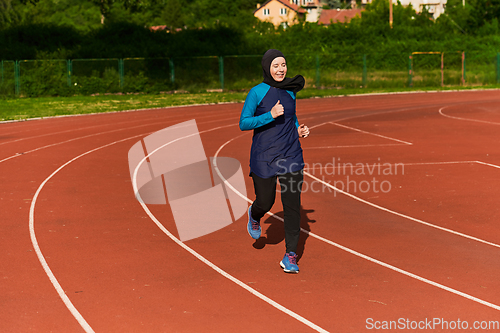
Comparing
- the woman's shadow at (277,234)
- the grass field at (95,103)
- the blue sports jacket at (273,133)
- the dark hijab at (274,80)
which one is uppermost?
the dark hijab at (274,80)

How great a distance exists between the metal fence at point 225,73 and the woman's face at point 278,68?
31.5 m

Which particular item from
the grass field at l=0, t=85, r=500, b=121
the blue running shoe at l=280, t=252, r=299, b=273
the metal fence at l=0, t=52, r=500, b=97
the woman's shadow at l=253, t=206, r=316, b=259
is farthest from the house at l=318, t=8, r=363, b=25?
the blue running shoe at l=280, t=252, r=299, b=273

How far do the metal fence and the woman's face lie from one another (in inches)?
1241

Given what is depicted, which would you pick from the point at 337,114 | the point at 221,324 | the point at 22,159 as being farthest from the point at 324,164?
the point at 337,114

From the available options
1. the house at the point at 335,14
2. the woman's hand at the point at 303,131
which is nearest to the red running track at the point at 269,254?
the woman's hand at the point at 303,131

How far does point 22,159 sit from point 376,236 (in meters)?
9.77

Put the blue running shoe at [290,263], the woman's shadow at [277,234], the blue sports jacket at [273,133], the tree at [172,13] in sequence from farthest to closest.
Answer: the tree at [172,13] < the woman's shadow at [277,234] < the blue running shoe at [290,263] < the blue sports jacket at [273,133]

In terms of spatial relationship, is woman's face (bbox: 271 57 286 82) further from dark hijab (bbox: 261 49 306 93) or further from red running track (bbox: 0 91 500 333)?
red running track (bbox: 0 91 500 333)

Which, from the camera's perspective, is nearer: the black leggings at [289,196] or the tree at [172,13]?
the black leggings at [289,196]

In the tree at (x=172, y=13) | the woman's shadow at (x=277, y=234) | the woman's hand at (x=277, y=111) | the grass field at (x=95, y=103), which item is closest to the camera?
the woman's hand at (x=277, y=111)

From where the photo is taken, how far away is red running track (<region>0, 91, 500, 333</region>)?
209 inches

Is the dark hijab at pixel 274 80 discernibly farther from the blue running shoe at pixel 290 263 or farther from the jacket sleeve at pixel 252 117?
the blue running shoe at pixel 290 263

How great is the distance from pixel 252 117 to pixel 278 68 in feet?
1.76

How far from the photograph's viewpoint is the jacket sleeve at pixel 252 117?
5.99m
